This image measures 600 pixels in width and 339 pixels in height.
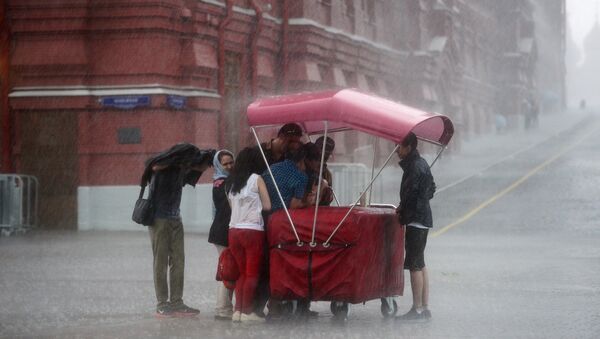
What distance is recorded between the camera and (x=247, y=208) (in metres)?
11.6

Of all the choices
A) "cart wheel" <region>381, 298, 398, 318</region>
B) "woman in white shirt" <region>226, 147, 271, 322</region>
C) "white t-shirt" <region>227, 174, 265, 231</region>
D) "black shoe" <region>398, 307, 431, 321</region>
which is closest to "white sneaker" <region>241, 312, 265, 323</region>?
"woman in white shirt" <region>226, 147, 271, 322</region>

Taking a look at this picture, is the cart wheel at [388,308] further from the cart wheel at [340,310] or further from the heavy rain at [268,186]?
the cart wheel at [340,310]

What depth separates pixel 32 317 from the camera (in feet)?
39.1

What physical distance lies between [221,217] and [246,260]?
0.68m

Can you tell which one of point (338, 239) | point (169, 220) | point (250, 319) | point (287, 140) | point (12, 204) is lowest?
point (250, 319)

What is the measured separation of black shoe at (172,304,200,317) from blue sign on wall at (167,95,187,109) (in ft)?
39.1

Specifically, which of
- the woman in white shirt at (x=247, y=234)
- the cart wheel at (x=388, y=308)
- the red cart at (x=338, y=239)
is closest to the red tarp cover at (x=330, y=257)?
the red cart at (x=338, y=239)

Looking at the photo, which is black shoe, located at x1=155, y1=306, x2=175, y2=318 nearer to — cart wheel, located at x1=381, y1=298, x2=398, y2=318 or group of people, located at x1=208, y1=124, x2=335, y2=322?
group of people, located at x1=208, y1=124, x2=335, y2=322

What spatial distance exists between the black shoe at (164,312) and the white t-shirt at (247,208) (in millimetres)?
1122

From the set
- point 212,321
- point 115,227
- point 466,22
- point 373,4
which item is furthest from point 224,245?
point 466,22

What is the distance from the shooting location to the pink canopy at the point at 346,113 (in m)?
11.6

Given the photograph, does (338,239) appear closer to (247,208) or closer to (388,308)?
(247,208)

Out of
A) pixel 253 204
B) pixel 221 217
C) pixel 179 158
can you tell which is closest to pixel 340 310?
pixel 253 204

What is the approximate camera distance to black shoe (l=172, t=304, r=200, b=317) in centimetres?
1198
